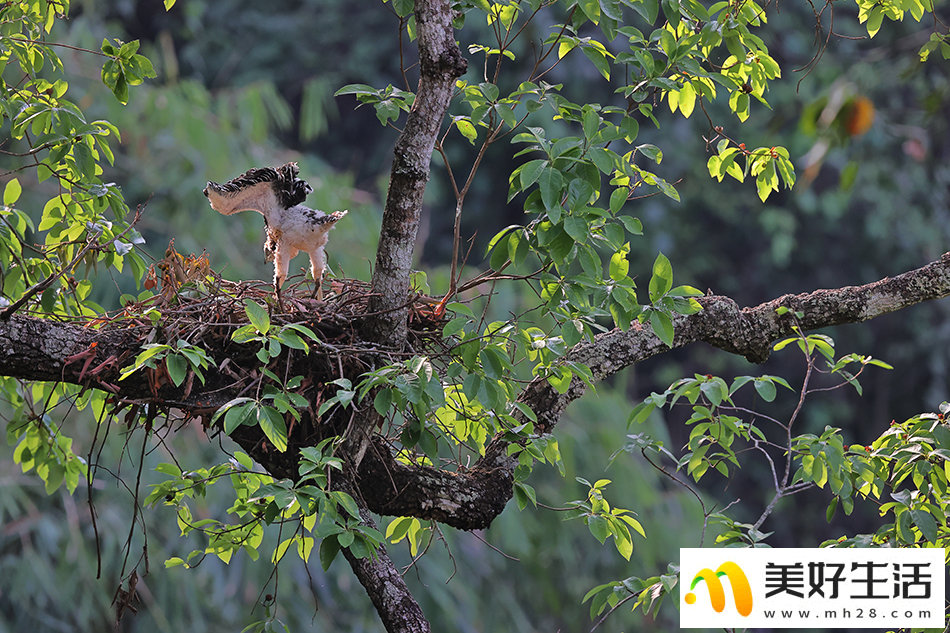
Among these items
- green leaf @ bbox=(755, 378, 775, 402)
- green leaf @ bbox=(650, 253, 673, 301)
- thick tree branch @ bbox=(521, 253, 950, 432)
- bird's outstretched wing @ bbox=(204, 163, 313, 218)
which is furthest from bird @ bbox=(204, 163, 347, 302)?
green leaf @ bbox=(755, 378, 775, 402)

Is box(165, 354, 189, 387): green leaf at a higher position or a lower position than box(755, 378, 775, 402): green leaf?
lower

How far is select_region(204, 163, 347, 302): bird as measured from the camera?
5.58 feet

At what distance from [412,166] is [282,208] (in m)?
0.39

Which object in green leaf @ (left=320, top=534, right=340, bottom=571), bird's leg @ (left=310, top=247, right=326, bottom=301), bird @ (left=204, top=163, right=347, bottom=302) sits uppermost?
bird @ (left=204, top=163, right=347, bottom=302)

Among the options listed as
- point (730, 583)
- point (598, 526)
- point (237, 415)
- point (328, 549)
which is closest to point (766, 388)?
point (598, 526)

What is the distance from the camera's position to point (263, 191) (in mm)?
1720

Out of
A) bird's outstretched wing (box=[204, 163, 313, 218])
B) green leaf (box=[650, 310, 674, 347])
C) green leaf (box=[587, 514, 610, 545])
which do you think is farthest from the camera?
bird's outstretched wing (box=[204, 163, 313, 218])

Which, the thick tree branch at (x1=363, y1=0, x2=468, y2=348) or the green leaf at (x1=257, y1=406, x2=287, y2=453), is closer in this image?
the green leaf at (x1=257, y1=406, x2=287, y2=453)

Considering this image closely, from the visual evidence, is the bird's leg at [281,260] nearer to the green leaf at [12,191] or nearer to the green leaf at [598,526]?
the green leaf at [12,191]

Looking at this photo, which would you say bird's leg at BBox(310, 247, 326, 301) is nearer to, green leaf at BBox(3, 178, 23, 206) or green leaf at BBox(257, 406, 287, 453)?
green leaf at BBox(257, 406, 287, 453)

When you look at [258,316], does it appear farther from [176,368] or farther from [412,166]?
[412,166]

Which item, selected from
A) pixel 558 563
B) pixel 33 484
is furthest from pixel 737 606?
pixel 558 563

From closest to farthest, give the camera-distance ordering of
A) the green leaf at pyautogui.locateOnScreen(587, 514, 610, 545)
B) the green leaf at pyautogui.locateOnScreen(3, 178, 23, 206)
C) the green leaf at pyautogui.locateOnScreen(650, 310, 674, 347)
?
the green leaf at pyautogui.locateOnScreen(650, 310, 674, 347)
the green leaf at pyautogui.locateOnScreen(587, 514, 610, 545)
the green leaf at pyautogui.locateOnScreen(3, 178, 23, 206)

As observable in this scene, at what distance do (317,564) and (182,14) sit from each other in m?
5.10
